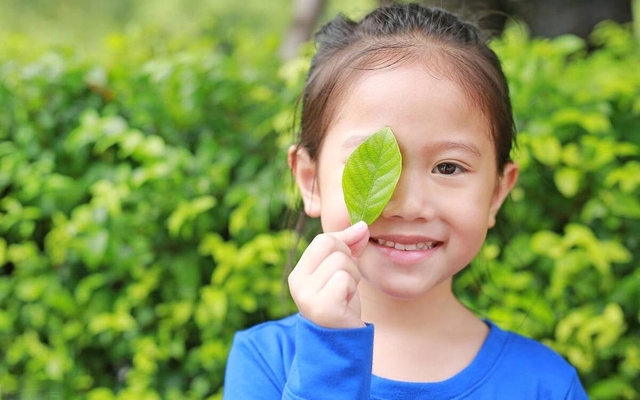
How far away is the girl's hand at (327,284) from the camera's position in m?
1.15

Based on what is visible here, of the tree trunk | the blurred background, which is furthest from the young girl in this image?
the tree trunk

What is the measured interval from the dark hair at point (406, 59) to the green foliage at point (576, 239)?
75 cm

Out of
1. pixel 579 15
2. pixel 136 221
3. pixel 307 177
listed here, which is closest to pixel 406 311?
pixel 307 177

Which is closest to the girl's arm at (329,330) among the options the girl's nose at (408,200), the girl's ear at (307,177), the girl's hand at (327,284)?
the girl's hand at (327,284)

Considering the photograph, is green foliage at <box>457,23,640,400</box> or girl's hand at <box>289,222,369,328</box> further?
green foliage at <box>457,23,640,400</box>

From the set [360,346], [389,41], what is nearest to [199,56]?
[389,41]

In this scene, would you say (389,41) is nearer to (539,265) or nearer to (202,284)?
(539,265)

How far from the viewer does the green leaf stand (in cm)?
126

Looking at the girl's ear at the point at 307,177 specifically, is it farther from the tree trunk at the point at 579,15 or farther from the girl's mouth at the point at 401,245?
the tree trunk at the point at 579,15

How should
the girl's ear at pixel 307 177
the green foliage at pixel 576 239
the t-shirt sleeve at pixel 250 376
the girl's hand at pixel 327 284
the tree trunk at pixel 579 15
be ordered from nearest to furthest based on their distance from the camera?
the girl's hand at pixel 327 284 → the t-shirt sleeve at pixel 250 376 → the girl's ear at pixel 307 177 → the green foliage at pixel 576 239 → the tree trunk at pixel 579 15

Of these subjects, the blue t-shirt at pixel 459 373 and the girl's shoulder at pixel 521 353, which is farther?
the girl's shoulder at pixel 521 353

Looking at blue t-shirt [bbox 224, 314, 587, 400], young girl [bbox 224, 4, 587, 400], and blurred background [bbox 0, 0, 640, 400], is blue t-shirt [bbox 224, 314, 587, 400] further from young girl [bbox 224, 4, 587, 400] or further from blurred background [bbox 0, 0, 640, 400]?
blurred background [bbox 0, 0, 640, 400]

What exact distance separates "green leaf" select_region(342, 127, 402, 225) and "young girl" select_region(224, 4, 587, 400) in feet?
0.16

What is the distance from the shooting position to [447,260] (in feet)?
4.58
